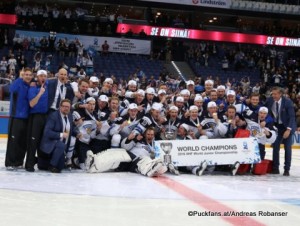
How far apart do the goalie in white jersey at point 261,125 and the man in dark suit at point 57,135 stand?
311 centimetres

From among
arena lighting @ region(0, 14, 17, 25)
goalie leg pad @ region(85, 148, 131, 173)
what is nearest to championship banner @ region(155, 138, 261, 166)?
goalie leg pad @ region(85, 148, 131, 173)

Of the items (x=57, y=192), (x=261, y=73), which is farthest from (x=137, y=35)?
(x=57, y=192)

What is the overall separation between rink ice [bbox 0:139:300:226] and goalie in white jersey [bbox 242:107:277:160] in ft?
2.31

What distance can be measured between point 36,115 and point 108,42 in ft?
63.1

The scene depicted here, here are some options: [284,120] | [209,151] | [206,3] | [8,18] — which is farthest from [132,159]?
[206,3]

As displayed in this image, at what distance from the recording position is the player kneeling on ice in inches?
306

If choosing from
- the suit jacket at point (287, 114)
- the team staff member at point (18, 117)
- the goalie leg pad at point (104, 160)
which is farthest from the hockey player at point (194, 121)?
the team staff member at point (18, 117)

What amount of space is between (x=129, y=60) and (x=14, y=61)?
7146 millimetres

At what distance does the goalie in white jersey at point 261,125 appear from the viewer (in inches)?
340

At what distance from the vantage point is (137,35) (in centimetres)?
2795

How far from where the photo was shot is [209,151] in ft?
27.2

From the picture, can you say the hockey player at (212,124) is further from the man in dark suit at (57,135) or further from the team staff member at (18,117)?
the team staff member at (18,117)

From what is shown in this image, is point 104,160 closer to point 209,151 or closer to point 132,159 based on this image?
point 132,159

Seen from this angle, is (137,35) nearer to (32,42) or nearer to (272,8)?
(32,42)
